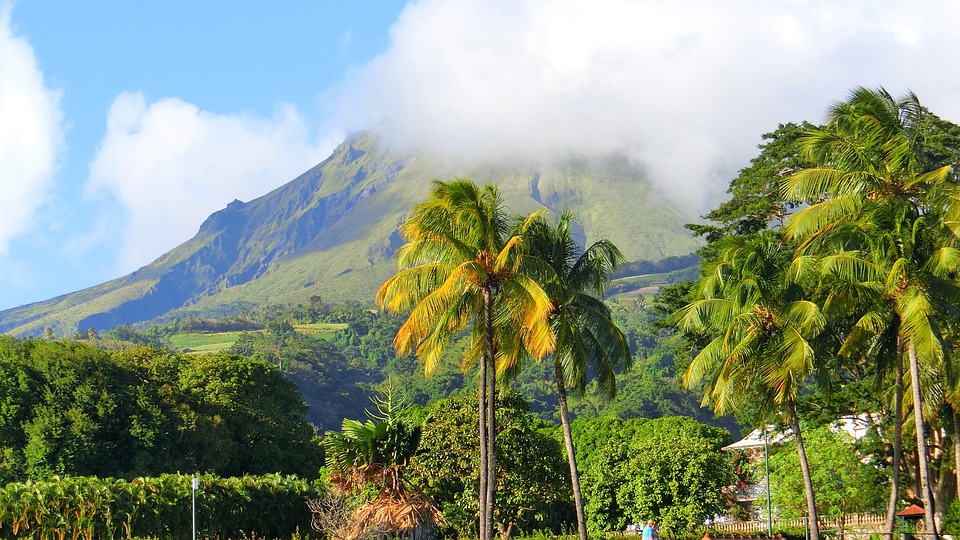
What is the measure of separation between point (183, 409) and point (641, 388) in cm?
10490

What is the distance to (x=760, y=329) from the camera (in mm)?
31875

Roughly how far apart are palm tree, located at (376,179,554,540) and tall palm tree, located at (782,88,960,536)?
7.74 meters

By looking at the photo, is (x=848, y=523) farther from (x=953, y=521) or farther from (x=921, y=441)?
(x=921, y=441)

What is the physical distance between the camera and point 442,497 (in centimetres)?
3991

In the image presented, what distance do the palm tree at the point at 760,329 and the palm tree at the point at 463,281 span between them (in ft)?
18.4

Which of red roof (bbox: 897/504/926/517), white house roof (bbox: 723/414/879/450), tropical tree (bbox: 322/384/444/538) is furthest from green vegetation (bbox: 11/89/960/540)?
white house roof (bbox: 723/414/879/450)

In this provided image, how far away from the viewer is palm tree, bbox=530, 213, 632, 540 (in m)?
31.7

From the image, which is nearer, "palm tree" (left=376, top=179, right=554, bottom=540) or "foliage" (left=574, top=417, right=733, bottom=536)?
"palm tree" (left=376, top=179, right=554, bottom=540)

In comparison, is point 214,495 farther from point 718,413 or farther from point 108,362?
point 108,362

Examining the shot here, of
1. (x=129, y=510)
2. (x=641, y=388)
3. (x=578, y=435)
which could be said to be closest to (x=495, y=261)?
(x=129, y=510)

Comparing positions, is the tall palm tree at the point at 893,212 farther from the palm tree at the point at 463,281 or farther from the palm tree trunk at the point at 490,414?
the palm tree trunk at the point at 490,414

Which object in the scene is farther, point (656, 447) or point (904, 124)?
point (656, 447)

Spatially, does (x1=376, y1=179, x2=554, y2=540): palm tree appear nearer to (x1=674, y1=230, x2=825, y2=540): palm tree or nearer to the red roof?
(x1=674, y1=230, x2=825, y2=540): palm tree

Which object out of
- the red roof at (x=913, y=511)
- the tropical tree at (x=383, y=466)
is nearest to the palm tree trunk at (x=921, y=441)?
the red roof at (x=913, y=511)
